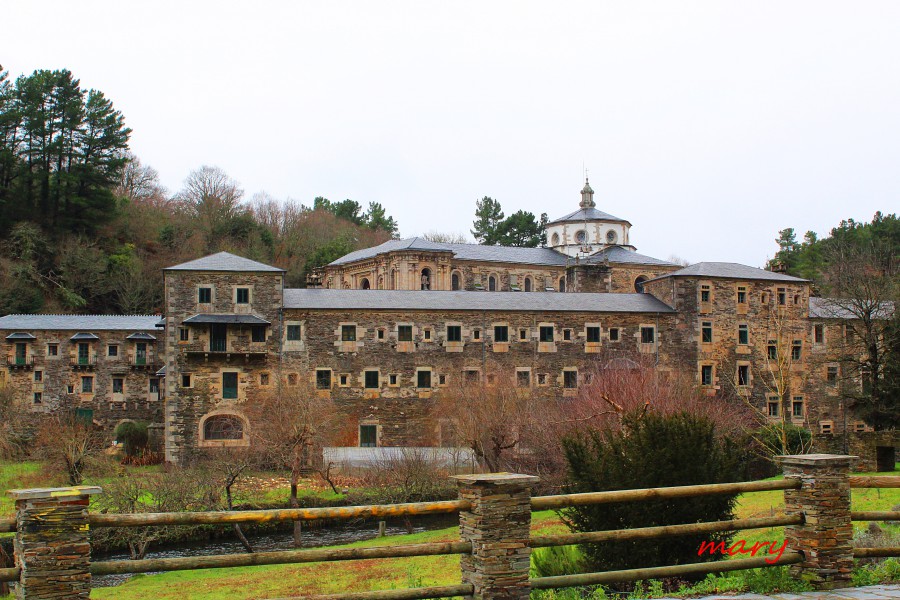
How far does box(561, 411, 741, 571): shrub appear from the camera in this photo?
34.4 feet

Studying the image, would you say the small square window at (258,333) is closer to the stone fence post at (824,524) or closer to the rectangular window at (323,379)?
the rectangular window at (323,379)

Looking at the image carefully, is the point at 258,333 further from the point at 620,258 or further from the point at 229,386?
the point at 620,258

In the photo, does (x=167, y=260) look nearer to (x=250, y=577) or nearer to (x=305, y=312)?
(x=305, y=312)

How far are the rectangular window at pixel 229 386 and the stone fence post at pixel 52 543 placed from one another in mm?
34263

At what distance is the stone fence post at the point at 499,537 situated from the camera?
707cm

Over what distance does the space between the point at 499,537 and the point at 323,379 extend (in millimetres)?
34176

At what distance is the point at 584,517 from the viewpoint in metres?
11.3

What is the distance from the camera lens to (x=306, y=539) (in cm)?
2992

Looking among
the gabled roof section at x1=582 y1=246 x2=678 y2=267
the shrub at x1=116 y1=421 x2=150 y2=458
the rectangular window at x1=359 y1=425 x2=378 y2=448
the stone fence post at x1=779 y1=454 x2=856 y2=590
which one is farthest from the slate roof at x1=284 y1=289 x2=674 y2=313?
the stone fence post at x1=779 y1=454 x2=856 y2=590

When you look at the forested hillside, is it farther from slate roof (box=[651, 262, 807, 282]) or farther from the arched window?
slate roof (box=[651, 262, 807, 282])

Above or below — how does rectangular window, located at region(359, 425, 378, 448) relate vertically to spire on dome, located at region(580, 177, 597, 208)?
below

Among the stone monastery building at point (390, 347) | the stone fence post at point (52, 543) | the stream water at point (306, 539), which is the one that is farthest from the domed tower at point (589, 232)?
the stone fence post at point (52, 543)

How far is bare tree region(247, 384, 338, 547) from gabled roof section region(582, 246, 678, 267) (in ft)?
103

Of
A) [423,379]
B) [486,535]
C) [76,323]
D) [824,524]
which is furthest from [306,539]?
[486,535]
